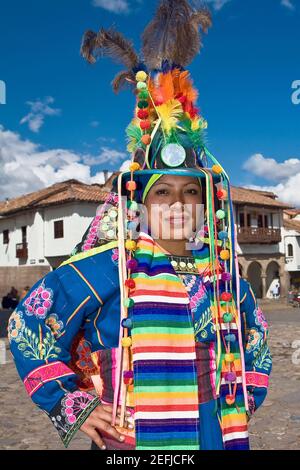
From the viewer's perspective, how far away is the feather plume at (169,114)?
85.7 inches

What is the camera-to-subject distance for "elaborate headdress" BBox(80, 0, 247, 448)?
6.30 ft

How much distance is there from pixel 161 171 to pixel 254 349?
898mm

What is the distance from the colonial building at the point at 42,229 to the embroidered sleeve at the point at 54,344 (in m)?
25.2

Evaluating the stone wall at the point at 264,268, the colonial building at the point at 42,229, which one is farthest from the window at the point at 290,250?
the colonial building at the point at 42,229

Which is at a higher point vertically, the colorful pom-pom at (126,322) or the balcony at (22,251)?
the balcony at (22,251)

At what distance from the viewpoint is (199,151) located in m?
2.30

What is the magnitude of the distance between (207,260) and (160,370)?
0.58 m

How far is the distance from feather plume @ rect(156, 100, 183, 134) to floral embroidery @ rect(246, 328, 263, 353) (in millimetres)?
971

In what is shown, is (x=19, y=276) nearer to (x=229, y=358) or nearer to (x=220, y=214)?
(x=220, y=214)

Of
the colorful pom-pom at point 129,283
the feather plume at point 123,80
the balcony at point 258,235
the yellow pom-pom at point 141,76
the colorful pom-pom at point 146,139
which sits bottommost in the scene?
the colorful pom-pom at point 129,283

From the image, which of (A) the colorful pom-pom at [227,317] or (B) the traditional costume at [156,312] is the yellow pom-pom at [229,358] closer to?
(B) the traditional costume at [156,312]

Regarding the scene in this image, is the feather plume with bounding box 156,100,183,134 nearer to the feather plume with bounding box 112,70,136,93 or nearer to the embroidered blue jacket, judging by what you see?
the feather plume with bounding box 112,70,136,93

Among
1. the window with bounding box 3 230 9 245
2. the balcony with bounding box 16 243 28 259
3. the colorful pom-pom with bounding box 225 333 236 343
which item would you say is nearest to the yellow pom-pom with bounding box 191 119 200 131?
the colorful pom-pom with bounding box 225 333 236 343

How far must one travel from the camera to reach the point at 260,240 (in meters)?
34.4
